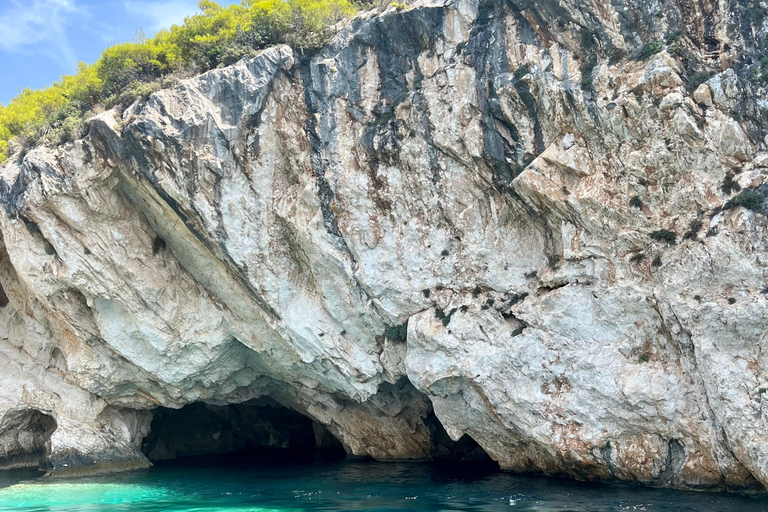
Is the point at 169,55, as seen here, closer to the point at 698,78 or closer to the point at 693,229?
the point at 698,78

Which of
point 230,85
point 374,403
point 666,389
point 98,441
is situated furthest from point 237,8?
point 666,389

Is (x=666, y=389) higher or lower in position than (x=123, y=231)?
lower

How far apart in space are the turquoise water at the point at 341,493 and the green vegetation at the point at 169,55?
10921 mm

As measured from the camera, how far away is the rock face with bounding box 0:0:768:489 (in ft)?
47.1

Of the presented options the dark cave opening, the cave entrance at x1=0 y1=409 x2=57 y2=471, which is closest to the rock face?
the dark cave opening

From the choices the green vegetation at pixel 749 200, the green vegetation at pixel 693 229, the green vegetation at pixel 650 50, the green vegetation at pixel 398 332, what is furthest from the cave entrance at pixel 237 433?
the green vegetation at pixel 650 50

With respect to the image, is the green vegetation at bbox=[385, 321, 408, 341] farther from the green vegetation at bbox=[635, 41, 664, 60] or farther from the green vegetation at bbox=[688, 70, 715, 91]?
the green vegetation at bbox=[688, 70, 715, 91]

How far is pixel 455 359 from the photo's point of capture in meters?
17.3

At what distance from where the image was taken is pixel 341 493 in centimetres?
1755

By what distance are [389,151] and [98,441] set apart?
1484 cm

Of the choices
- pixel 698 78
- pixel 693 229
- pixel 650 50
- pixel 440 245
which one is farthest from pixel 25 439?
pixel 698 78

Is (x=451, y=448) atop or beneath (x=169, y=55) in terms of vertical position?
beneath

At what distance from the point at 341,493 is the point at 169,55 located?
15.2 metres

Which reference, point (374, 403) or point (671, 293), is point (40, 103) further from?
point (671, 293)
